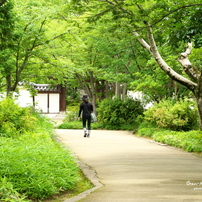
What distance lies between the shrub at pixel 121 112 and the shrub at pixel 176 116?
21.2 feet

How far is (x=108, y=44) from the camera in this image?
22.8 metres

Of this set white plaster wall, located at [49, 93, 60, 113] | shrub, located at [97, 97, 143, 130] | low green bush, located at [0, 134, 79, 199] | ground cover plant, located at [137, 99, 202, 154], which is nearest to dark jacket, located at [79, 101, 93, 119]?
ground cover plant, located at [137, 99, 202, 154]

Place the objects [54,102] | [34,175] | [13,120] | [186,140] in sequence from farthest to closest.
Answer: [54,102]
[186,140]
[13,120]
[34,175]

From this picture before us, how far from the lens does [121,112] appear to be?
2438 cm

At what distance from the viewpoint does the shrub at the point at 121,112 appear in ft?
79.9

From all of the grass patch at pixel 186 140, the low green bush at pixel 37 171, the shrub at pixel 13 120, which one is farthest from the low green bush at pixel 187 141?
the low green bush at pixel 37 171

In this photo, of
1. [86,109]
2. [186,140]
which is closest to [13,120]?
[86,109]

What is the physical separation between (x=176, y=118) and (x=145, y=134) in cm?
186

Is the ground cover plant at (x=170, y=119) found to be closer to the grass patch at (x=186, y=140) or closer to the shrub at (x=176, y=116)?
the shrub at (x=176, y=116)

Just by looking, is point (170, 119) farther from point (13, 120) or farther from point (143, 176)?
point (143, 176)

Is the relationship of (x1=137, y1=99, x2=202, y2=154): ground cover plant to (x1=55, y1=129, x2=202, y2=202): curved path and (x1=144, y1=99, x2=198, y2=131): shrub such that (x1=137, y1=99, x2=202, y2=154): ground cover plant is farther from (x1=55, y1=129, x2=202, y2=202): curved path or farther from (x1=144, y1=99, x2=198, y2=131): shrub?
(x1=55, y1=129, x2=202, y2=202): curved path

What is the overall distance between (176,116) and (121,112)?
8108mm

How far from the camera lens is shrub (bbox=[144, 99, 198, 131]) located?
16609 millimetres

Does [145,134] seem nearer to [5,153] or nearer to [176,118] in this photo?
[176,118]
